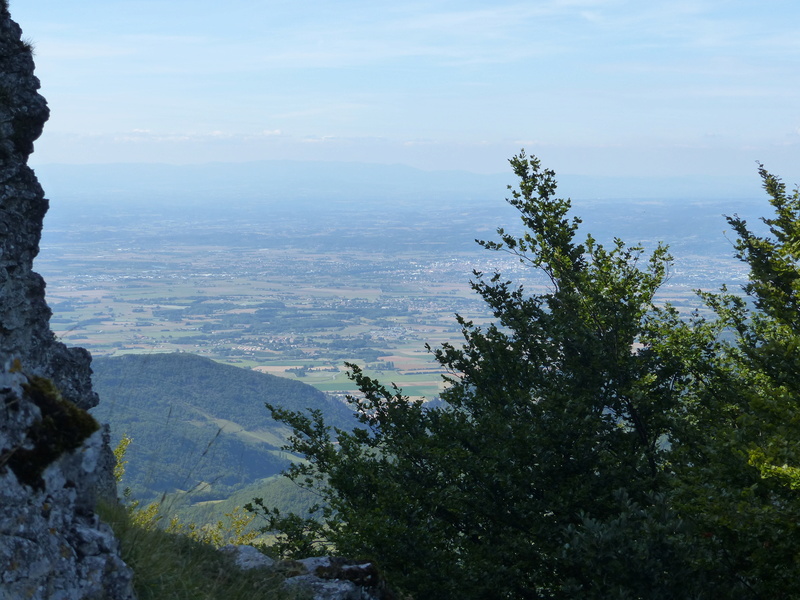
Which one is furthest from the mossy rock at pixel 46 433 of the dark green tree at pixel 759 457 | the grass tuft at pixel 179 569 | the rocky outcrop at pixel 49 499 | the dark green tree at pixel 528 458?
the dark green tree at pixel 759 457

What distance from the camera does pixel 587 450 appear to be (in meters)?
11.2

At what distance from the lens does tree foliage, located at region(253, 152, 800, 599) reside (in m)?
8.10

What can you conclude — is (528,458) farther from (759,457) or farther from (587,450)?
(759,457)

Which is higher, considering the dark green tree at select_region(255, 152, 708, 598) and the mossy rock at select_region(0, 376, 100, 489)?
the mossy rock at select_region(0, 376, 100, 489)

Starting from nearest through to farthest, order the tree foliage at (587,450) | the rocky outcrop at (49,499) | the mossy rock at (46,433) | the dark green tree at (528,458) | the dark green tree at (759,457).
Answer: the rocky outcrop at (49,499)
the mossy rock at (46,433)
the dark green tree at (759,457)
the tree foliage at (587,450)
the dark green tree at (528,458)

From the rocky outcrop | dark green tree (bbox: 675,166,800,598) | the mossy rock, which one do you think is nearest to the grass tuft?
the rocky outcrop

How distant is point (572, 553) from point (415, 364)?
15982 cm

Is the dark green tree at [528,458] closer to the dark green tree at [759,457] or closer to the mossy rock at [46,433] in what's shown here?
the dark green tree at [759,457]

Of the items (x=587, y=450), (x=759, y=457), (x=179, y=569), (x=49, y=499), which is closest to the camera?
(x=49, y=499)

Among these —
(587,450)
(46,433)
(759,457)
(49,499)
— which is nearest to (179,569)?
(49,499)

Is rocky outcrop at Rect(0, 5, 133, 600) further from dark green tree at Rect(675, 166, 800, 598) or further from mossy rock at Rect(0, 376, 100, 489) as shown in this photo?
dark green tree at Rect(675, 166, 800, 598)

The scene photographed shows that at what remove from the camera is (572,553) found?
8.67 meters

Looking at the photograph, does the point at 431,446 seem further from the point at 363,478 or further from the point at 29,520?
the point at 29,520

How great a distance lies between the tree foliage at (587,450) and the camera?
8.10 metres
